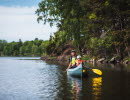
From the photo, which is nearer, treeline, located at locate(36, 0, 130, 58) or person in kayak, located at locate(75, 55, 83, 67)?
person in kayak, located at locate(75, 55, 83, 67)

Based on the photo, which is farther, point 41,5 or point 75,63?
point 41,5

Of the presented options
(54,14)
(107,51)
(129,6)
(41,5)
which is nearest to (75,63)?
(129,6)

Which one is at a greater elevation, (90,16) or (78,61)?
(90,16)

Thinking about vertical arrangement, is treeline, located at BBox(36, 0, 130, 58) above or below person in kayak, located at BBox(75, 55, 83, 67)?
above

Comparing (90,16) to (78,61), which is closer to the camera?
(78,61)

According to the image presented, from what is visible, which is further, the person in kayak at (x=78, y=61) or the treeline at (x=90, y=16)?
the treeline at (x=90, y=16)

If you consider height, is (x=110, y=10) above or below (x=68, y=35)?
above

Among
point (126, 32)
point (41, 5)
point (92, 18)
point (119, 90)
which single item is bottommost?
point (119, 90)

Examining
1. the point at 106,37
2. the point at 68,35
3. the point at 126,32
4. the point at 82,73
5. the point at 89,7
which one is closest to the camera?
the point at 82,73

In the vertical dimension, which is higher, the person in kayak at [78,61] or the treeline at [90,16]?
the treeline at [90,16]

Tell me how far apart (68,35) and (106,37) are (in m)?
6.98

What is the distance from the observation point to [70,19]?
33.6m

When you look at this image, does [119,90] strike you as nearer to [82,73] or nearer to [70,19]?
[82,73]

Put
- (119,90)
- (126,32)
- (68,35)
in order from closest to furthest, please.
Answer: (119,90) < (126,32) < (68,35)
